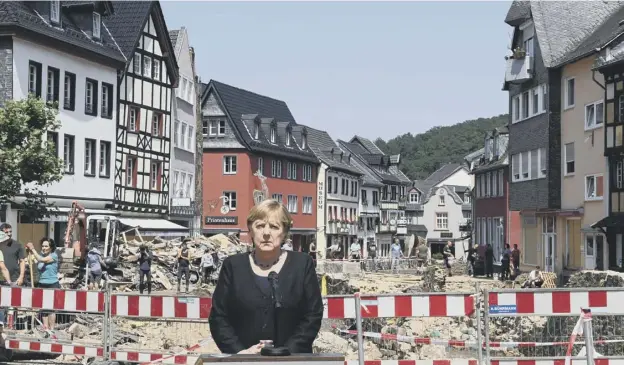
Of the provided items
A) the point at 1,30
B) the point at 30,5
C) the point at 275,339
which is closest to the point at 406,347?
the point at 275,339

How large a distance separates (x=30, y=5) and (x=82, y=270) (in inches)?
466

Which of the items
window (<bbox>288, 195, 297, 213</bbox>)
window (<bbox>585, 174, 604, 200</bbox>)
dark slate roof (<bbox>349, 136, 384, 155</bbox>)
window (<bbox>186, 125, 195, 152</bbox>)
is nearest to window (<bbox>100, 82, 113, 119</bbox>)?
window (<bbox>186, 125, 195, 152</bbox>)

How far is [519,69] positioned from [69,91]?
67.3ft

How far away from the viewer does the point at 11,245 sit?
16234 mm

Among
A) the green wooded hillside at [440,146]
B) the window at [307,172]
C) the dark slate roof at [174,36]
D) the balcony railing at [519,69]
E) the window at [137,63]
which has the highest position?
the green wooded hillside at [440,146]

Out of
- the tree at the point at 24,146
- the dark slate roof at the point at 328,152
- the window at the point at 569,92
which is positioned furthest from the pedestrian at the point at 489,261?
the dark slate roof at the point at 328,152

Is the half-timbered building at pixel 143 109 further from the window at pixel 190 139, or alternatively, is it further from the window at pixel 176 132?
the window at pixel 190 139

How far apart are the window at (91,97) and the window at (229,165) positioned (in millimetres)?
26225

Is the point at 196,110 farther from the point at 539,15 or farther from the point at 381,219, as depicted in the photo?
the point at 381,219

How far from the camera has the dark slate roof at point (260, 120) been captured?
230 feet

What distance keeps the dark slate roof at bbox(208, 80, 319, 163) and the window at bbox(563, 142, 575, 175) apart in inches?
1218

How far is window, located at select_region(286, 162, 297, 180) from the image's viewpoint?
253 ft

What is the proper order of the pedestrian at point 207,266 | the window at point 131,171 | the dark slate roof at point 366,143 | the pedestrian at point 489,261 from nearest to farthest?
the pedestrian at point 207,266 < the window at point 131,171 < the pedestrian at point 489,261 < the dark slate roof at point 366,143

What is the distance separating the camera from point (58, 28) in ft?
130
